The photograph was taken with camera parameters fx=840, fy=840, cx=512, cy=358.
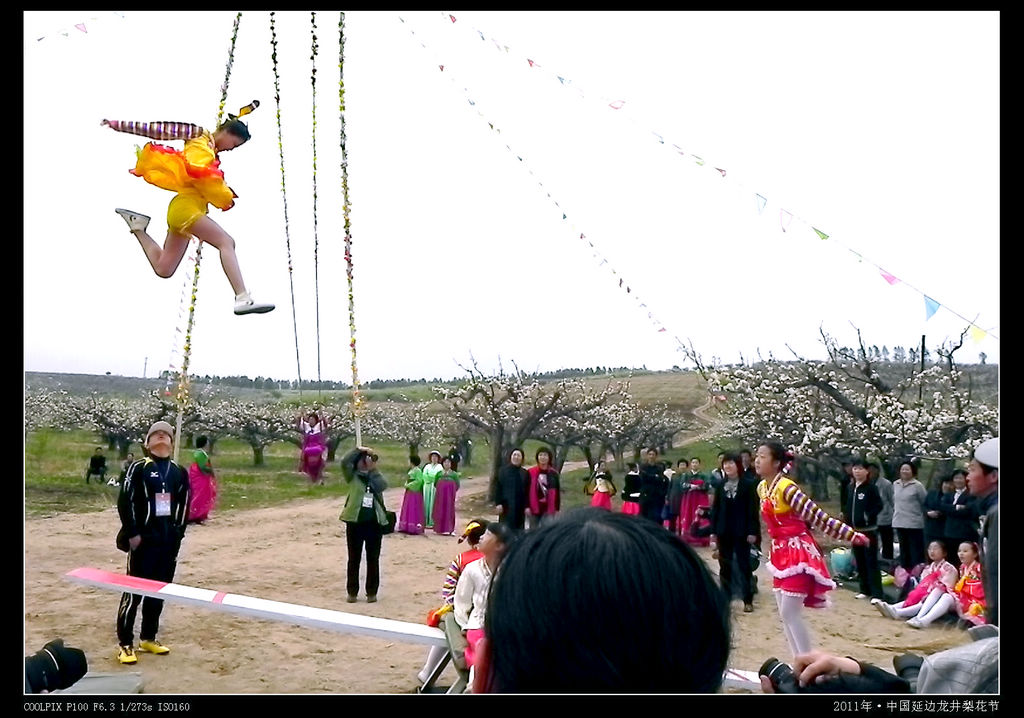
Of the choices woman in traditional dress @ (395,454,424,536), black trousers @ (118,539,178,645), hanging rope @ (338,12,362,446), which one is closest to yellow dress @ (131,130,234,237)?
hanging rope @ (338,12,362,446)

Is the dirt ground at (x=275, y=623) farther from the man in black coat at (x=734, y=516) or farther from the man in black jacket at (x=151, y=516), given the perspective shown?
the man in black coat at (x=734, y=516)

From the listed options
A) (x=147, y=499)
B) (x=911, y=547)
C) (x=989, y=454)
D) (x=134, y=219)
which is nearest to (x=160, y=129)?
(x=134, y=219)

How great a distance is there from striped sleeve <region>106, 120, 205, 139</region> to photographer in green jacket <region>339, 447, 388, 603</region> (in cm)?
204

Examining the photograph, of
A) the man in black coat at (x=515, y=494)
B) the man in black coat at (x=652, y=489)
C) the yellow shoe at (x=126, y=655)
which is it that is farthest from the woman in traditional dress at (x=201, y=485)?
the man in black coat at (x=652, y=489)

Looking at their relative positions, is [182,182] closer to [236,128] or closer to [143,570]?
[236,128]

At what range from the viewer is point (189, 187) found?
111 inches

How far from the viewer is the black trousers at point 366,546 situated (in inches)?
185

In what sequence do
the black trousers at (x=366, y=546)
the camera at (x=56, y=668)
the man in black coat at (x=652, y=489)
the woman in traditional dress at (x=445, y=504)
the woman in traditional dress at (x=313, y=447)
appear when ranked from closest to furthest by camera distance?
the camera at (x=56, y=668)
the black trousers at (x=366, y=546)
the man in black coat at (x=652, y=489)
the woman in traditional dress at (x=445, y=504)
the woman in traditional dress at (x=313, y=447)

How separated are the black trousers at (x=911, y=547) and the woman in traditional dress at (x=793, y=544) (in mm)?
2009

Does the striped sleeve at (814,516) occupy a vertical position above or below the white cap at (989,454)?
below

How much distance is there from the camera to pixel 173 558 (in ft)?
11.9

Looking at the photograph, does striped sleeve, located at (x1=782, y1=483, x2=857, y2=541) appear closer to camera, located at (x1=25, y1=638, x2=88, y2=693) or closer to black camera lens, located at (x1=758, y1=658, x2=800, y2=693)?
black camera lens, located at (x1=758, y1=658, x2=800, y2=693)

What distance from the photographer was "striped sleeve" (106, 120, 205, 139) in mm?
2717
